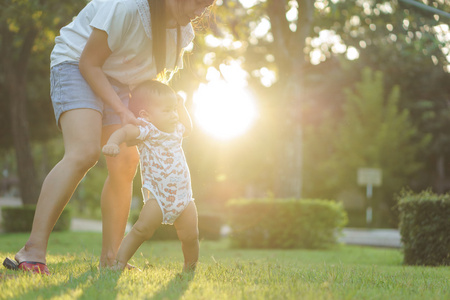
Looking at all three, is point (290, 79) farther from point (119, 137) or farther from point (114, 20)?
point (119, 137)

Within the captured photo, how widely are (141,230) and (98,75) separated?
105cm

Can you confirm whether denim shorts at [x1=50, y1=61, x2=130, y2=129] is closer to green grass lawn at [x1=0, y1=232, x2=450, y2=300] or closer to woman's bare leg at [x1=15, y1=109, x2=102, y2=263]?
woman's bare leg at [x1=15, y1=109, x2=102, y2=263]

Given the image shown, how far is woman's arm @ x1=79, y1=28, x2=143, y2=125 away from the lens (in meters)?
3.59

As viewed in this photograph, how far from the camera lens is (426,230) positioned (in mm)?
6992

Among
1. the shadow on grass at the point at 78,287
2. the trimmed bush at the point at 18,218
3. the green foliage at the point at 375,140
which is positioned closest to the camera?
the shadow on grass at the point at 78,287

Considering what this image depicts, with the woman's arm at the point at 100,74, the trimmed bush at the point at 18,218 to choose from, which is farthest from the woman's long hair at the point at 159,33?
the trimmed bush at the point at 18,218

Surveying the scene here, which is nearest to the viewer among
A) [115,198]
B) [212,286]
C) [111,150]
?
[212,286]

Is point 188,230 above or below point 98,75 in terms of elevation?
below

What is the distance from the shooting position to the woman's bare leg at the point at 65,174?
3.46 metres

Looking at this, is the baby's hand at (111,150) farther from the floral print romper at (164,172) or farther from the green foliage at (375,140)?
the green foliage at (375,140)

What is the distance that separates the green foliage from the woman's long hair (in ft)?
97.2

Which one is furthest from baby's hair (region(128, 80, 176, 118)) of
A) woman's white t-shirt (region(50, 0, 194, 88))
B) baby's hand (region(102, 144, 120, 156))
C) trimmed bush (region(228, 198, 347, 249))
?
trimmed bush (region(228, 198, 347, 249))

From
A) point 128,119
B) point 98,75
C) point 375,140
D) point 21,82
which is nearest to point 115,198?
point 128,119

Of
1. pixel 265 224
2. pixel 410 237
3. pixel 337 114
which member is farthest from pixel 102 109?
pixel 337 114
